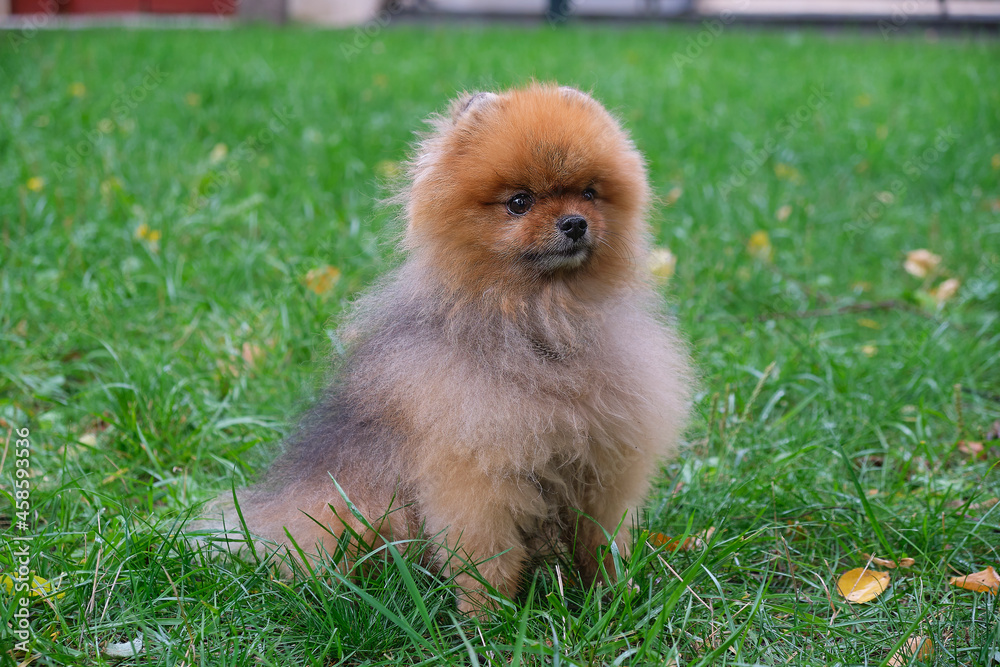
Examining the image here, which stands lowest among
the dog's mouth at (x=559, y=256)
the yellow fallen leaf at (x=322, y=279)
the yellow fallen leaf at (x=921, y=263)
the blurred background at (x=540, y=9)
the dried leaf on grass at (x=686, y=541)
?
the dried leaf on grass at (x=686, y=541)

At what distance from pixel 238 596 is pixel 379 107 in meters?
6.11

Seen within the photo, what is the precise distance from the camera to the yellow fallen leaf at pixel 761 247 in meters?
5.34

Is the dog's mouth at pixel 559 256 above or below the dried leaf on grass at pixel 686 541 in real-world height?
above

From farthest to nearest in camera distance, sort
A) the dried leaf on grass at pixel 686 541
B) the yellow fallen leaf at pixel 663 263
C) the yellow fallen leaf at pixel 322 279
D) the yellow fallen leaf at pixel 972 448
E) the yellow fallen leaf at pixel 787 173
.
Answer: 1. the yellow fallen leaf at pixel 787 173
2. the yellow fallen leaf at pixel 322 279
3. the yellow fallen leaf at pixel 663 263
4. the yellow fallen leaf at pixel 972 448
5. the dried leaf on grass at pixel 686 541

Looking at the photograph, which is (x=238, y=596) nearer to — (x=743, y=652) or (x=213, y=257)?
(x=743, y=652)

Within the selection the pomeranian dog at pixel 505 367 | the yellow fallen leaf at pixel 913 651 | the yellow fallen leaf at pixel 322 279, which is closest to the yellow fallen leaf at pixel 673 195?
the yellow fallen leaf at pixel 322 279

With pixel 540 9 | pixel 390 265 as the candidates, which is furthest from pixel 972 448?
pixel 540 9

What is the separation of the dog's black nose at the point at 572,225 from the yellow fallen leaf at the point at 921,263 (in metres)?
3.72

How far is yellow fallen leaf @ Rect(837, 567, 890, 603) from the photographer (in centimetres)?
262

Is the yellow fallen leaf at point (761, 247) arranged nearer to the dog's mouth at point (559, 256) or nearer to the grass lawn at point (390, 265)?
the grass lawn at point (390, 265)

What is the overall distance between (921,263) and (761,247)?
101 centimetres

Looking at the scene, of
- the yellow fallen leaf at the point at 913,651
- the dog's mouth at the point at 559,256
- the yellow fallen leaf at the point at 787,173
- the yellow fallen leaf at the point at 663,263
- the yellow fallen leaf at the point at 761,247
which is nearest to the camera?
the yellow fallen leaf at the point at 913,651

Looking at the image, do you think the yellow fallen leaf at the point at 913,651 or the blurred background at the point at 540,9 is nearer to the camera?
the yellow fallen leaf at the point at 913,651

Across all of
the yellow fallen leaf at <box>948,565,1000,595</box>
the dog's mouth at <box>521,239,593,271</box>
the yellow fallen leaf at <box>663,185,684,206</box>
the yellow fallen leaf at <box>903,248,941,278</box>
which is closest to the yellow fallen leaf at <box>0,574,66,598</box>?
the dog's mouth at <box>521,239,593,271</box>
